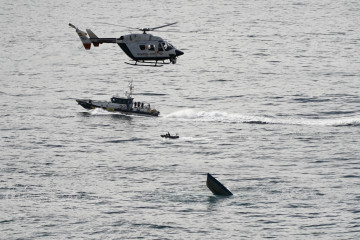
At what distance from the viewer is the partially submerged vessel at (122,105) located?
7205 inches

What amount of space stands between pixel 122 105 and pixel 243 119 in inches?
958

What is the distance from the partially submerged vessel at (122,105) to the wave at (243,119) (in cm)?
408

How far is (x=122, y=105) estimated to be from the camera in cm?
18600

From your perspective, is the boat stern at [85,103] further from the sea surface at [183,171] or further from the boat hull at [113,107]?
the sea surface at [183,171]

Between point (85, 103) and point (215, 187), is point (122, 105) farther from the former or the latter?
point (215, 187)

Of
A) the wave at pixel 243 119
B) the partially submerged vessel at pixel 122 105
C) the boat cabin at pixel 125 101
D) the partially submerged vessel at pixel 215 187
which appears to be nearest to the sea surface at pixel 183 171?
the wave at pixel 243 119

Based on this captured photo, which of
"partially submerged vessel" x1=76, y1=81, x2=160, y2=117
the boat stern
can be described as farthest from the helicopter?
the boat stern

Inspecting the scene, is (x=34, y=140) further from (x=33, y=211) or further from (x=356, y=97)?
(x=356, y=97)

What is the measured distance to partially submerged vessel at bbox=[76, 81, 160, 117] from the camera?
183 metres

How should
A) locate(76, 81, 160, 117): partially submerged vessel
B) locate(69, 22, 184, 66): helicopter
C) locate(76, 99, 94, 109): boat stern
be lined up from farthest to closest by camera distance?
locate(76, 99, 94, 109): boat stern < locate(76, 81, 160, 117): partially submerged vessel < locate(69, 22, 184, 66): helicopter

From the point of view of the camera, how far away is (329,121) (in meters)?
174

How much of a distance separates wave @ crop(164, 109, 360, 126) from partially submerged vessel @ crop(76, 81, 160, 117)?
408cm

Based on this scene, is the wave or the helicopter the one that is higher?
the helicopter

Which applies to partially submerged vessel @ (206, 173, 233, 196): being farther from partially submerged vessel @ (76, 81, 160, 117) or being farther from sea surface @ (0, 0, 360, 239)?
partially submerged vessel @ (76, 81, 160, 117)
